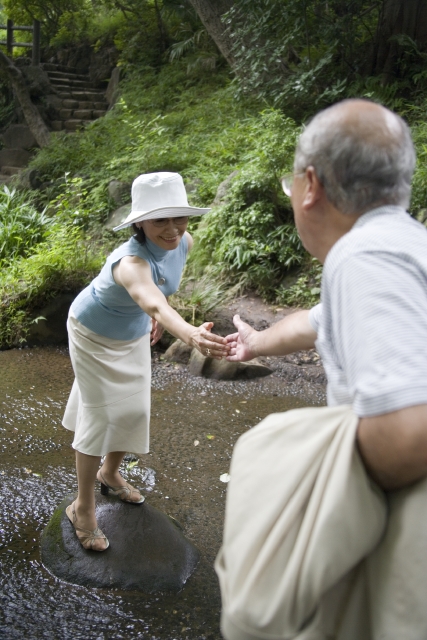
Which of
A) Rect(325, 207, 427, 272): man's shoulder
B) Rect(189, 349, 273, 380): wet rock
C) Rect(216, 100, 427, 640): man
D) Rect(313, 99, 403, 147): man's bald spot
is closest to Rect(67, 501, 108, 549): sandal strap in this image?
Rect(216, 100, 427, 640): man

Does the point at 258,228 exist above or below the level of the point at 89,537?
below

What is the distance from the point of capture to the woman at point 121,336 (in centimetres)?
267

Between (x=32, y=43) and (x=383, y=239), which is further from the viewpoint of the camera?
(x=32, y=43)

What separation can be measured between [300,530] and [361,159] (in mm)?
778

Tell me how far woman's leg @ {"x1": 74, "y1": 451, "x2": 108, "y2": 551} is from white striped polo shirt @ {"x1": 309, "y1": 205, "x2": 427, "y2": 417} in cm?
193

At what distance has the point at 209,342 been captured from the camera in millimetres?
2244

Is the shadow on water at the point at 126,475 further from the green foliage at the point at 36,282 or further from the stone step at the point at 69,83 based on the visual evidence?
the stone step at the point at 69,83

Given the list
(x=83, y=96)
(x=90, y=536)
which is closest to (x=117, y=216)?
(x=90, y=536)

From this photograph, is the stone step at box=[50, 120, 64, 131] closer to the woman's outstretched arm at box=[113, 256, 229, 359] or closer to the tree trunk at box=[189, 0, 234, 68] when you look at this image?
the tree trunk at box=[189, 0, 234, 68]

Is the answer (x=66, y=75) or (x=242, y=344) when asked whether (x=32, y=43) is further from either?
(x=242, y=344)

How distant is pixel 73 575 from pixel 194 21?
1512cm

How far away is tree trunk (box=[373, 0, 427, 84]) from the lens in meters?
9.58

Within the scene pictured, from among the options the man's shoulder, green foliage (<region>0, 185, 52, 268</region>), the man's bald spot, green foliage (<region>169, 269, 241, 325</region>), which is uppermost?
the man's bald spot

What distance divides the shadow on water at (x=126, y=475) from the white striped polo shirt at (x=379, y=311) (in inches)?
73.0
